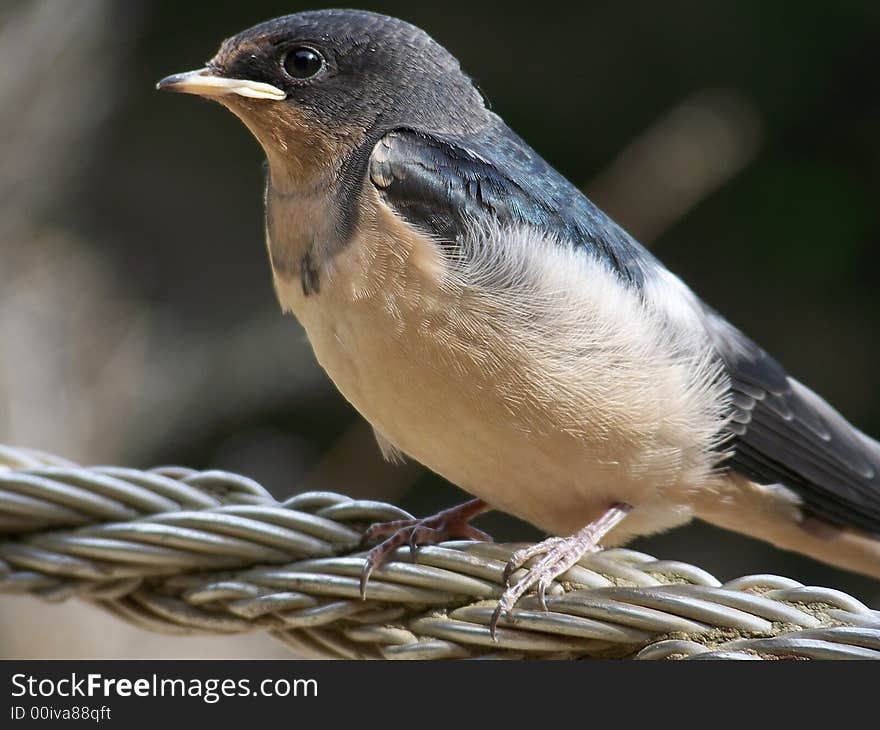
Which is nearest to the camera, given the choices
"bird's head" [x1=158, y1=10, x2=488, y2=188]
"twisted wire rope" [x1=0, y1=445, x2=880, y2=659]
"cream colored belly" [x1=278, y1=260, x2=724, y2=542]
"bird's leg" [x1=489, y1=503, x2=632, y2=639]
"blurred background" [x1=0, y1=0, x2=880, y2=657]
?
"twisted wire rope" [x1=0, y1=445, x2=880, y2=659]

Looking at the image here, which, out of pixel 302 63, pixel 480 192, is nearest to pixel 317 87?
pixel 302 63

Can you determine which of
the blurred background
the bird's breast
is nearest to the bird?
the bird's breast

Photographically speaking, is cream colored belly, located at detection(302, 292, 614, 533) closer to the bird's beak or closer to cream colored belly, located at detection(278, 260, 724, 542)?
cream colored belly, located at detection(278, 260, 724, 542)

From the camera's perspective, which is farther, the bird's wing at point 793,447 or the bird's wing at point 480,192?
the bird's wing at point 793,447

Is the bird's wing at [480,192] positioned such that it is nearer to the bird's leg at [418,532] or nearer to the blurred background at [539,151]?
the bird's leg at [418,532]

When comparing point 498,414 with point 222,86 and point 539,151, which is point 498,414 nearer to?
point 222,86

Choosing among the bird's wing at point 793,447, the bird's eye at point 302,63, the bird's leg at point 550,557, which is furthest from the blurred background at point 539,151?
the bird's leg at point 550,557

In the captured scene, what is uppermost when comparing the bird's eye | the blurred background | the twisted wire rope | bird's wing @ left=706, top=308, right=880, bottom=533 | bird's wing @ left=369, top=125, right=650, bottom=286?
the blurred background

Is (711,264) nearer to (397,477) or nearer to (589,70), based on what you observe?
(589,70)
